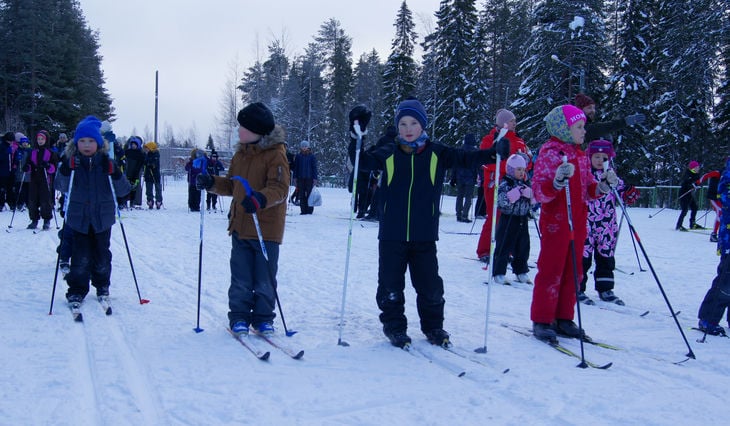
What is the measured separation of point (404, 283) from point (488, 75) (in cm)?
3925

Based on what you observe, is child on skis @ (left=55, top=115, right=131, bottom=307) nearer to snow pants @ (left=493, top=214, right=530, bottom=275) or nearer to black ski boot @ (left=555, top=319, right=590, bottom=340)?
black ski boot @ (left=555, top=319, right=590, bottom=340)

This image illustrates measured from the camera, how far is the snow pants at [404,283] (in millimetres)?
4199

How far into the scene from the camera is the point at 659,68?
2964 centimetres

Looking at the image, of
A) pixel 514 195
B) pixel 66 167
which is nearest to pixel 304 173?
pixel 514 195

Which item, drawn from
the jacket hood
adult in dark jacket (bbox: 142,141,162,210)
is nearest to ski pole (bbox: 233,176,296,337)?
the jacket hood

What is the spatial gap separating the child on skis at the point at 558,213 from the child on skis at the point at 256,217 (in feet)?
7.04

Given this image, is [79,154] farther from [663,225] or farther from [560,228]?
[663,225]

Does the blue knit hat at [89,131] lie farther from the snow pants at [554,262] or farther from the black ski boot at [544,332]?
the black ski boot at [544,332]

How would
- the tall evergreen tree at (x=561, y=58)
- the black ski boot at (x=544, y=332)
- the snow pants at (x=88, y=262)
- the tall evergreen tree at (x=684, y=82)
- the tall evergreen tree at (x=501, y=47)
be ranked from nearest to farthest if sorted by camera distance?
1. the black ski boot at (x=544, y=332)
2. the snow pants at (x=88, y=262)
3. the tall evergreen tree at (x=684, y=82)
4. the tall evergreen tree at (x=561, y=58)
5. the tall evergreen tree at (x=501, y=47)

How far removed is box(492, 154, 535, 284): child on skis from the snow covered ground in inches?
16.8

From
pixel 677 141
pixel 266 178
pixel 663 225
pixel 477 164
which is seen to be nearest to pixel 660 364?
pixel 477 164

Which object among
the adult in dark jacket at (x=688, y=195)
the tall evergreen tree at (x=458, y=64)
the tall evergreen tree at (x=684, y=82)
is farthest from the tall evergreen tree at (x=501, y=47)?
the adult in dark jacket at (x=688, y=195)

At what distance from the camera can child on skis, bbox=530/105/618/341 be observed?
14.3ft

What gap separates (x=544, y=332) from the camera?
4395mm
